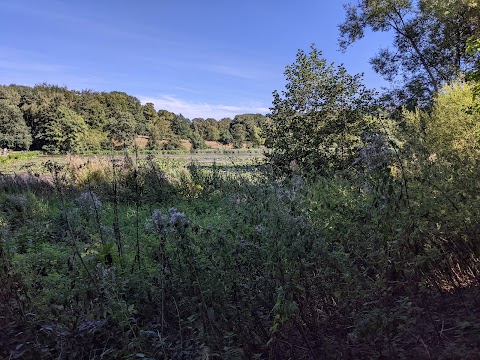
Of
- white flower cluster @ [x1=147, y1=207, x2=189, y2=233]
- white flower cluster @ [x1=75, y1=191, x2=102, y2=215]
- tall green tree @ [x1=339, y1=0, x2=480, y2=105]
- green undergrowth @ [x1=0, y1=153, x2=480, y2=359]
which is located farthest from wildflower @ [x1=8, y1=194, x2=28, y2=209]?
tall green tree @ [x1=339, y1=0, x2=480, y2=105]

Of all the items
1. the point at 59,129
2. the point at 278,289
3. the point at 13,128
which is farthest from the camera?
the point at 13,128

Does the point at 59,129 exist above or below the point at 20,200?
above

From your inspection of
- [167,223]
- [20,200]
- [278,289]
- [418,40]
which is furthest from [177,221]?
[418,40]

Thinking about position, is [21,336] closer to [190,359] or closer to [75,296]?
[75,296]

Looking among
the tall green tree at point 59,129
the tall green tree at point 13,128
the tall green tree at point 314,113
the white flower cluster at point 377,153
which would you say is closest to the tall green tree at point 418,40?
the tall green tree at point 314,113

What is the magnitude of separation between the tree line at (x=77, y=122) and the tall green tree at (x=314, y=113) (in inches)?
828

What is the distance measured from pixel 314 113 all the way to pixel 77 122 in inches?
1407

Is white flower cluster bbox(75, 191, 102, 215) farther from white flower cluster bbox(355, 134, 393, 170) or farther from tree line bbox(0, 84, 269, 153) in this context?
tree line bbox(0, 84, 269, 153)

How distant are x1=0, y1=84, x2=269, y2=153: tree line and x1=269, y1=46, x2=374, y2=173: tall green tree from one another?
828 inches

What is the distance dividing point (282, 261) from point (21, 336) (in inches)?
58.4

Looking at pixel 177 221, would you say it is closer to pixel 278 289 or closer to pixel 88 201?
pixel 278 289

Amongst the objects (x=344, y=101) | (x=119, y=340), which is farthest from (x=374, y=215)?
(x=344, y=101)

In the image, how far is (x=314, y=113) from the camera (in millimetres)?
8523

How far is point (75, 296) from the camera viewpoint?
2109 millimetres
